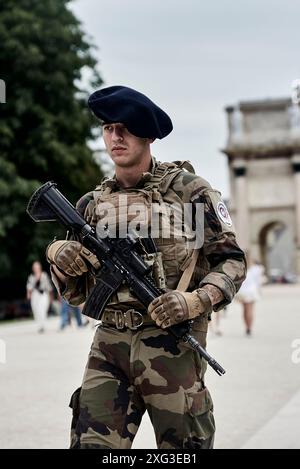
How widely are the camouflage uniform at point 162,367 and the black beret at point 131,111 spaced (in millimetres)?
192

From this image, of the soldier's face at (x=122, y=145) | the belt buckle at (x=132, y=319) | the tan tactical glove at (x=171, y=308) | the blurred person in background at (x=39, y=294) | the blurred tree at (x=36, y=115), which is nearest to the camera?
the tan tactical glove at (x=171, y=308)

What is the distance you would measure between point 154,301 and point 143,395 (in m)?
0.40

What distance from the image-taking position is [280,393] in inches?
360

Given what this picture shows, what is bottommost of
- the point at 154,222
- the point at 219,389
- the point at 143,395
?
the point at 219,389

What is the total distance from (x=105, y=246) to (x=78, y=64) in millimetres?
28245

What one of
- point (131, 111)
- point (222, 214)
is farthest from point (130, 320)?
point (131, 111)

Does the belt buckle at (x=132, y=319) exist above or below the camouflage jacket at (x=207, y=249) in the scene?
below

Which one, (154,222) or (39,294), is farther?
(39,294)

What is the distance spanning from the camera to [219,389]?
31.3 ft

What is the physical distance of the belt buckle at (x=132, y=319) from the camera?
3.76m

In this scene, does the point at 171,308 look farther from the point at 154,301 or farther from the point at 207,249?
the point at 207,249

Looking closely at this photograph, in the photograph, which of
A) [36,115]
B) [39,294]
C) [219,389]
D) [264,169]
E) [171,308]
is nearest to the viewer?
[171,308]

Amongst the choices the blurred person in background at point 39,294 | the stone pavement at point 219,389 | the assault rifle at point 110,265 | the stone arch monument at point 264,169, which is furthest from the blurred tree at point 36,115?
the stone arch monument at point 264,169

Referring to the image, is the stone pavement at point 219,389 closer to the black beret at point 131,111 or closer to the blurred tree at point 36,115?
the black beret at point 131,111
